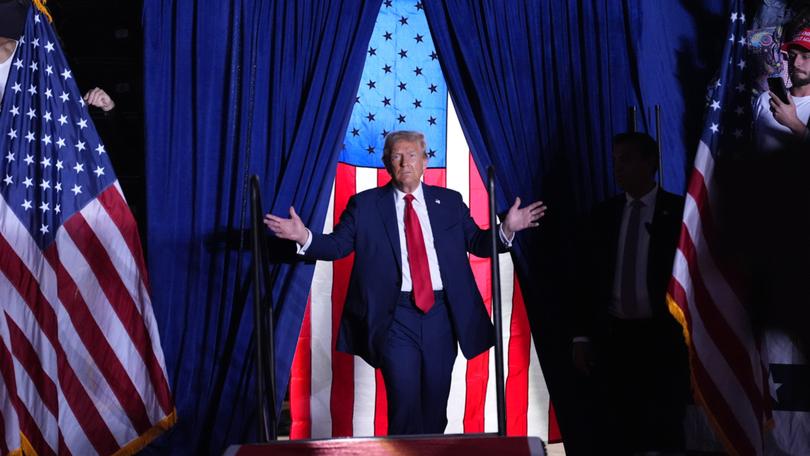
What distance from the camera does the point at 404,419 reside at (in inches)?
160

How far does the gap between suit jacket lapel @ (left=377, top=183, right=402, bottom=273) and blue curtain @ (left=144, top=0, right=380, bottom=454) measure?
517 mm

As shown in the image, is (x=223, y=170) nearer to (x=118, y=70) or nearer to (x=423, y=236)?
(x=118, y=70)

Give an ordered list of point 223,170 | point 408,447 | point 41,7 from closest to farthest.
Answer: point 408,447 → point 41,7 → point 223,170

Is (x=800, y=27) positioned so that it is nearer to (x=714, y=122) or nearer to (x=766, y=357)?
(x=714, y=122)

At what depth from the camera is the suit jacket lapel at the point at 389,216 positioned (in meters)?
4.22

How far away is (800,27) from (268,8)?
2433mm

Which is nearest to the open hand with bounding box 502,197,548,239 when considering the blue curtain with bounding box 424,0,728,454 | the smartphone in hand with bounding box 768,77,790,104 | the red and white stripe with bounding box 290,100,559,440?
the blue curtain with bounding box 424,0,728,454

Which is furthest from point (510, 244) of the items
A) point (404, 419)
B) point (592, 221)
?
point (404, 419)

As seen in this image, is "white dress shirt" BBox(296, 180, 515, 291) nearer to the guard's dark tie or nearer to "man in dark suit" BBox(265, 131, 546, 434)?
"man in dark suit" BBox(265, 131, 546, 434)

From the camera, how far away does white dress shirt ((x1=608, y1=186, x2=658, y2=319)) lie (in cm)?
393

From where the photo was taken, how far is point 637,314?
393cm

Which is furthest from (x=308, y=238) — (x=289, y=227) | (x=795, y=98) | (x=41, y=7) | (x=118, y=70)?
(x=795, y=98)

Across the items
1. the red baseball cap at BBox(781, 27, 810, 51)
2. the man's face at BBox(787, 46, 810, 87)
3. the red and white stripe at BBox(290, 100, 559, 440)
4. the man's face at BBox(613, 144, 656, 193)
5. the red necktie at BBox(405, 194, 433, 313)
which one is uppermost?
the red baseball cap at BBox(781, 27, 810, 51)

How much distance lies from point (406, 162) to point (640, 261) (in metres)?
1.06
